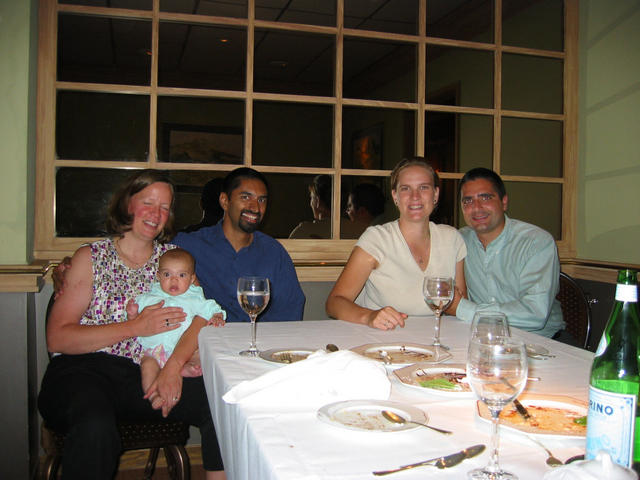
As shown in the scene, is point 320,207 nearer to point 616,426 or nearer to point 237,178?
point 237,178

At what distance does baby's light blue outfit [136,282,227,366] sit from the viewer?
5.63ft

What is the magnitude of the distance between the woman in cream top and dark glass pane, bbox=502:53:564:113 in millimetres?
1420

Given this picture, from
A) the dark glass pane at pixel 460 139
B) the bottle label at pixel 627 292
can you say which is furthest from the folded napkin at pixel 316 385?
the dark glass pane at pixel 460 139

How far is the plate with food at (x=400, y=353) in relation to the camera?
1.19 m

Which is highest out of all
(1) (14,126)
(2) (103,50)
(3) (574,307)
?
(2) (103,50)

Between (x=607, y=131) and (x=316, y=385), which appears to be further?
(x=607, y=131)

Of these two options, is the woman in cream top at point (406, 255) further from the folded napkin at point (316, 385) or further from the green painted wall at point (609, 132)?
the green painted wall at point (609, 132)

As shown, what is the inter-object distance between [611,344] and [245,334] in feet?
3.23

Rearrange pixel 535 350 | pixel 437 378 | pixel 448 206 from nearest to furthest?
pixel 437 378 → pixel 535 350 → pixel 448 206

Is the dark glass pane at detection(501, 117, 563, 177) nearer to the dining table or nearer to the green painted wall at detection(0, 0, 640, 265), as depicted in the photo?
the green painted wall at detection(0, 0, 640, 265)

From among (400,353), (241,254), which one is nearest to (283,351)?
(400,353)

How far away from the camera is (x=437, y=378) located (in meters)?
1.03

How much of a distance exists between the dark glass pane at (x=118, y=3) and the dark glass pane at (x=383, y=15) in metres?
1.05

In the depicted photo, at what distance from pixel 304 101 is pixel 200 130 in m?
0.59
